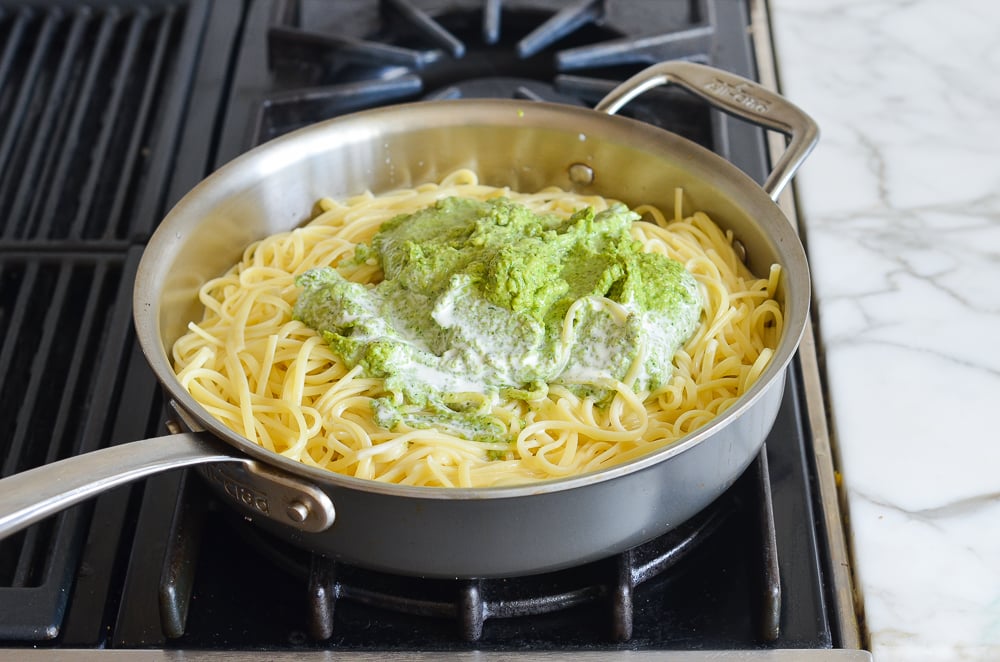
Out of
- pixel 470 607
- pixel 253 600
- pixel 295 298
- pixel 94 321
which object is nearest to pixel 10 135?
pixel 94 321

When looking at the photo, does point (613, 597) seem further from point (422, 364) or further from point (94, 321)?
point (94, 321)

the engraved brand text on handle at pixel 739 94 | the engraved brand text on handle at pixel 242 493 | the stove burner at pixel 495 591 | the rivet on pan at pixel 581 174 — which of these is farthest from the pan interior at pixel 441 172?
the stove burner at pixel 495 591

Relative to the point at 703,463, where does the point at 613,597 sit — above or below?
below

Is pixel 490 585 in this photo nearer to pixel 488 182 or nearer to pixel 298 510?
pixel 298 510

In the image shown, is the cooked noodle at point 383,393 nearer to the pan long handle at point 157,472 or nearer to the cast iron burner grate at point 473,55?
the pan long handle at point 157,472

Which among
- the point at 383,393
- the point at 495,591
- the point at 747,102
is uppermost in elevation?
the point at 747,102

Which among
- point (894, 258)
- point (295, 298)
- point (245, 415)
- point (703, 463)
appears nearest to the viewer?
point (703, 463)

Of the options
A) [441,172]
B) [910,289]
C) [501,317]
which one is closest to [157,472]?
[501,317]
